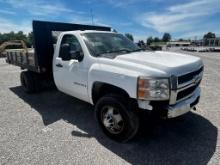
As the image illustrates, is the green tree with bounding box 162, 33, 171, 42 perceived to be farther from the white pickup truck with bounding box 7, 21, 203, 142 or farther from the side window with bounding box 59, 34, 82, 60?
the white pickup truck with bounding box 7, 21, 203, 142

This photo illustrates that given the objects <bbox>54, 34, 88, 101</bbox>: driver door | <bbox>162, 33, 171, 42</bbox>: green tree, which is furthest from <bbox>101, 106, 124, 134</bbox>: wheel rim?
<bbox>162, 33, 171, 42</bbox>: green tree

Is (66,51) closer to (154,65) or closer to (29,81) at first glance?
(154,65)

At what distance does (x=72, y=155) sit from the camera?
332 centimetres

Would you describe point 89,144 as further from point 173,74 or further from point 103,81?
point 173,74

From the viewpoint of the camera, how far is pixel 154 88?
3.01 meters

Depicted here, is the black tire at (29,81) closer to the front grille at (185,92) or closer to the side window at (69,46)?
the side window at (69,46)

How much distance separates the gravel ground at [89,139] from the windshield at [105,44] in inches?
63.8

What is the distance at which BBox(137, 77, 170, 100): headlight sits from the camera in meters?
3.00

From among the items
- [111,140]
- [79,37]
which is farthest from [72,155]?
[79,37]

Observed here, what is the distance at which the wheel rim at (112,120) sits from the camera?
3596 mm

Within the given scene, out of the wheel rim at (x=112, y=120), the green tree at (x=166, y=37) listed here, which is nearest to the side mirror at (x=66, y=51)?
the wheel rim at (x=112, y=120)

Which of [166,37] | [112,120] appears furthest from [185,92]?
[166,37]

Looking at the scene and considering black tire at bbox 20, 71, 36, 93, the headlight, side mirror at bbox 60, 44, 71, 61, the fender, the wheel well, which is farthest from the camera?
black tire at bbox 20, 71, 36, 93

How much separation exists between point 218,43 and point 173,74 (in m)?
72.0
